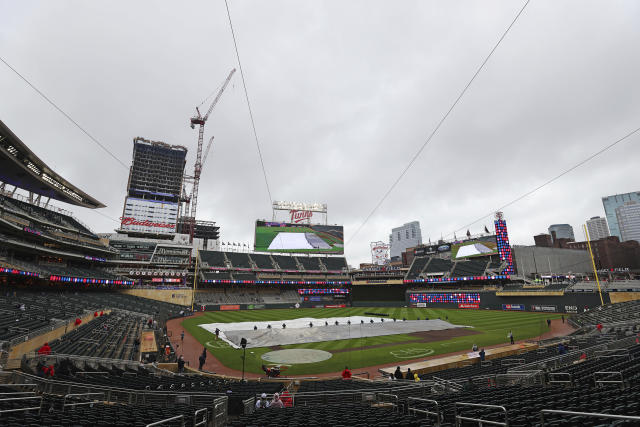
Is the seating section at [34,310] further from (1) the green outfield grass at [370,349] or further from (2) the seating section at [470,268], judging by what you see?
(2) the seating section at [470,268]

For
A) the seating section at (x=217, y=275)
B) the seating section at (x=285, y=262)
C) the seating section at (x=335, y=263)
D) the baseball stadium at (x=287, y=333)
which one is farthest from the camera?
the seating section at (x=335, y=263)

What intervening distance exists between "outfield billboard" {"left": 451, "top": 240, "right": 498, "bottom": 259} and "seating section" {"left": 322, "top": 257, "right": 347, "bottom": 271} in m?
32.8

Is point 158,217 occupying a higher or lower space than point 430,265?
higher

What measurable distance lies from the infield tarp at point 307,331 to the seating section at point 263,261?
4555 cm

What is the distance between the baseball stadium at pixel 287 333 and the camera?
923 cm

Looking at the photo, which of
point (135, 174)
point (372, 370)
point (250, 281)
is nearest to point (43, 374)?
point (372, 370)

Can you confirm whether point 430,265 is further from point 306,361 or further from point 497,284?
point 306,361

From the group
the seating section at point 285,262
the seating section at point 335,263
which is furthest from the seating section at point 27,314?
the seating section at point 335,263

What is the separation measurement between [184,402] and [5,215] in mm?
42528

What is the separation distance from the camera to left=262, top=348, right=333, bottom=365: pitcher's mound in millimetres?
25355

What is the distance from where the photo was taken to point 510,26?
40.4 ft

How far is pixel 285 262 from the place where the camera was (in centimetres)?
9400

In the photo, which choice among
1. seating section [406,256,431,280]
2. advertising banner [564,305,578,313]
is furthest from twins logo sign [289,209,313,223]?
advertising banner [564,305,578,313]

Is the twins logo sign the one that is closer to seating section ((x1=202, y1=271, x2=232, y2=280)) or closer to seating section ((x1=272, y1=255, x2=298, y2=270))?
seating section ((x1=272, y1=255, x2=298, y2=270))
